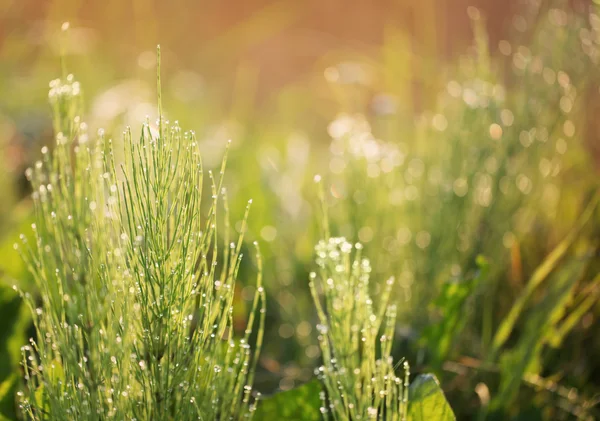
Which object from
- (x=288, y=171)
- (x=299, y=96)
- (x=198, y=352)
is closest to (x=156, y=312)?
(x=198, y=352)

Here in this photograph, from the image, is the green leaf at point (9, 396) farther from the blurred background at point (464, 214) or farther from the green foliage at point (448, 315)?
the green foliage at point (448, 315)

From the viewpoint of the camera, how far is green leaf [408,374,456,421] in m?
0.32

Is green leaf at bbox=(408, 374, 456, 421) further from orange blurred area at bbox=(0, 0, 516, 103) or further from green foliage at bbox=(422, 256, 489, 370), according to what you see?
orange blurred area at bbox=(0, 0, 516, 103)

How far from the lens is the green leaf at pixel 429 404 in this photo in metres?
0.32

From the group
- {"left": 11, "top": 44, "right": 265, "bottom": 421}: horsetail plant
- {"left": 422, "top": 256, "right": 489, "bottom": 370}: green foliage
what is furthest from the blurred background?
{"left": 11, "top": 44, "right": 265, "bottom": 421}: horsetail plant

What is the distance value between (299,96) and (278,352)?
0.66m

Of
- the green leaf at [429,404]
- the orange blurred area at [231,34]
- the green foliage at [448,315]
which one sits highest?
the orange blurred area at [231,34]

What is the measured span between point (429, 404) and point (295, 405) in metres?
0.08

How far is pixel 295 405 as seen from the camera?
37 cm

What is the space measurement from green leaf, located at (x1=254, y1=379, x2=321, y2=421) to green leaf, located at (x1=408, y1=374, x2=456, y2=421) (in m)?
0.06

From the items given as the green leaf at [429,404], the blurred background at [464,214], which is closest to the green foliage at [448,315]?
the blurred background at [464,214]

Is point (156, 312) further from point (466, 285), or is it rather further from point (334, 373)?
point (466, 285)

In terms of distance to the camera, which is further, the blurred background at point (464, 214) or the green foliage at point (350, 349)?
the blurred background at point (464, 214)

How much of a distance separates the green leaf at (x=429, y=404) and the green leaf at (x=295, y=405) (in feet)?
0.18
